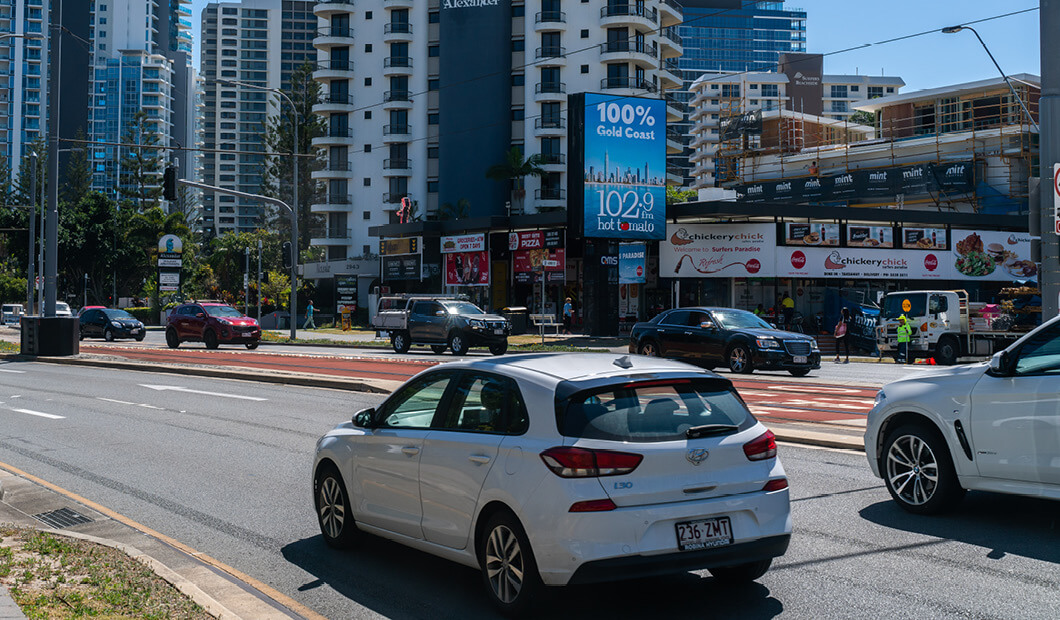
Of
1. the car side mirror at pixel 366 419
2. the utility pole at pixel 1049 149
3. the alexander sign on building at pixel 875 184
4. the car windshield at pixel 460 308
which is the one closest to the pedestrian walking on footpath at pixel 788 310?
the car windshield at pixel 460 308

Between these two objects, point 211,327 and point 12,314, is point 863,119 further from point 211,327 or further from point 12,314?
point 211,327

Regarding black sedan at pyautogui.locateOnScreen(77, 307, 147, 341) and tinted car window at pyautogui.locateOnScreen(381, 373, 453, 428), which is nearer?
tinted car window at pyautogui.locateOnScreen(381, 373, 453, 428)

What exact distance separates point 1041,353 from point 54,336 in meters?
30.7

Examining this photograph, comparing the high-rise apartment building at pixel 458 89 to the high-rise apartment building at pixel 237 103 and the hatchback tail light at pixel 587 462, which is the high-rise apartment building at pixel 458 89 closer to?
the hatchback tail light at pixel 587 462

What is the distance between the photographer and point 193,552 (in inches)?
294

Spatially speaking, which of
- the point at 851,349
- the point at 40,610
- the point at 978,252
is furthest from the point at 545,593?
the point at 978,252

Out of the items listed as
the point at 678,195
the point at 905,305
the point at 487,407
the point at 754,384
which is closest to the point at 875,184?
the point at 678,195

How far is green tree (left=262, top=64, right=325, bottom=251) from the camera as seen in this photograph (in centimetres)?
9138

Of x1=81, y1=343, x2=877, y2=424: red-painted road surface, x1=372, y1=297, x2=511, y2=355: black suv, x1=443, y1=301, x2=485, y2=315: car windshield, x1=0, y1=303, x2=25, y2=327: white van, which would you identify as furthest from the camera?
x1=0, y1=303, x2=25, y2=327: white van

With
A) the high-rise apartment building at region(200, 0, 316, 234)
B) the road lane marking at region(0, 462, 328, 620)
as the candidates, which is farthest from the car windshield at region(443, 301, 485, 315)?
the high-rise apartment building at region(200, 0, 316, 234)

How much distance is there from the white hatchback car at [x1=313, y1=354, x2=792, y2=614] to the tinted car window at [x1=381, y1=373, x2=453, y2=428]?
6cm

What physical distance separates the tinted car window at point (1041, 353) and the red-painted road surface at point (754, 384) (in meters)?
7.01

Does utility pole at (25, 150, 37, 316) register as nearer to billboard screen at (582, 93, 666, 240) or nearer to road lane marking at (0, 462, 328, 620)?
billboard screen at (582, 93, 666, 240)

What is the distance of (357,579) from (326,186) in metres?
89.5
